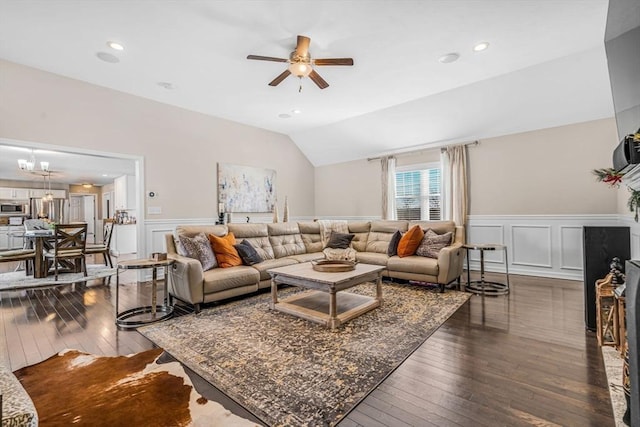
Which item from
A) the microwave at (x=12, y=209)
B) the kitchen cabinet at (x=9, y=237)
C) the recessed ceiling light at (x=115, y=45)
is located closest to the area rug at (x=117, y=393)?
the recessed ceiling light at (x=115, y=45)

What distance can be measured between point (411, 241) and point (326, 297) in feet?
5.47

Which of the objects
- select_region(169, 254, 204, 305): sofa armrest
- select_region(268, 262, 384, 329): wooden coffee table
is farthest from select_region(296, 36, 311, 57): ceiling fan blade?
select_region(169, 254, 204, 305): sofa armrest

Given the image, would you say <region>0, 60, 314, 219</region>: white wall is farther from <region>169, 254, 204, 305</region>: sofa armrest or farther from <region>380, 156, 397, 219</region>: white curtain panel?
<region>380, 156, 397, 219</region>: white curtain panel

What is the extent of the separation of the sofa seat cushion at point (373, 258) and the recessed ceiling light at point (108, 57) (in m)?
4.25

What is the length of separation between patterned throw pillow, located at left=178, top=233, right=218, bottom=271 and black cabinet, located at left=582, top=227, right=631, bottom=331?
12.9 feet

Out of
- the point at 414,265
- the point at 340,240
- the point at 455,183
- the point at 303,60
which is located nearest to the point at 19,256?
the point at 340,240

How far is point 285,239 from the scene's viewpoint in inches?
195

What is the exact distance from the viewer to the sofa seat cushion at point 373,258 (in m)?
4.46

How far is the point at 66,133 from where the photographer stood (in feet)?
13.9

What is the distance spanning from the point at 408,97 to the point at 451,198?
6.82 feet

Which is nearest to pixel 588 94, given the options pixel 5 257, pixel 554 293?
pixel 554 293

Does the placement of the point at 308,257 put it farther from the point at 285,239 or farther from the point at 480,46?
the point at 480,46

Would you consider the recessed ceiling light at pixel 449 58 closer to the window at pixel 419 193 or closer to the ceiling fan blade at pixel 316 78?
the ceiling fan blade at pixel 316 78

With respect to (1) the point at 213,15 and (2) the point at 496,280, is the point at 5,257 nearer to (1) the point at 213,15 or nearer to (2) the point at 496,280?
(1) the point at 213,15
